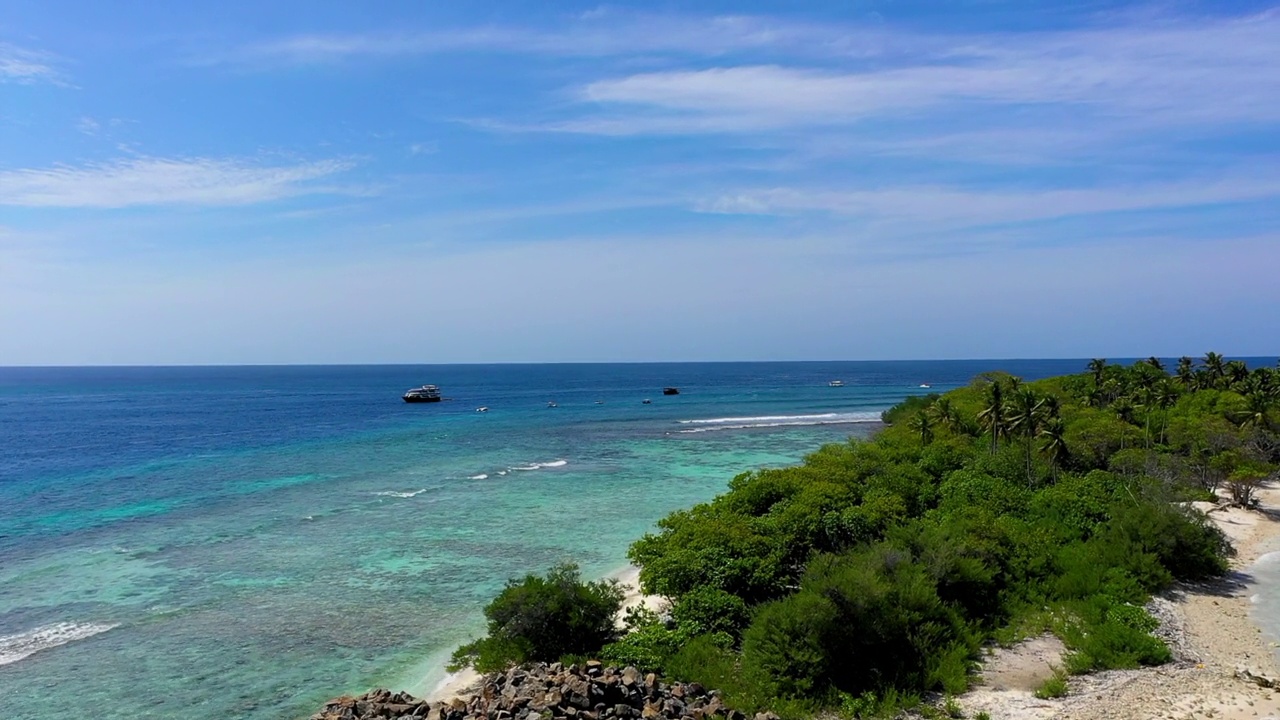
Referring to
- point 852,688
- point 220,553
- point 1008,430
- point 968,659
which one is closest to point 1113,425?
point 1008,430

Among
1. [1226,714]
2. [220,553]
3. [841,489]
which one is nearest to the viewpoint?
[1226,714]

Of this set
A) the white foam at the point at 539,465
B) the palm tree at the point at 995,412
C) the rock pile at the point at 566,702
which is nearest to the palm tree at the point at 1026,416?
the palm tree at the point at 995,412

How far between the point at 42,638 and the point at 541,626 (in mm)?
17416

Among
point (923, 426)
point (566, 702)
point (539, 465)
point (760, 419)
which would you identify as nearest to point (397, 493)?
point (539, 465)

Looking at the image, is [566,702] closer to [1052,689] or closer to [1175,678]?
[1052,689]

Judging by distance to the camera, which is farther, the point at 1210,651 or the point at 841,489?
the point at 841,489

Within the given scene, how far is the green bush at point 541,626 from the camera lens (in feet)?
65.6

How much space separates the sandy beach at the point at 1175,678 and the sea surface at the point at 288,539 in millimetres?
15044

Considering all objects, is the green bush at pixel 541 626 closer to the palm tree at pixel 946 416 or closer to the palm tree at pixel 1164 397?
the palm tree at pixel 946 416

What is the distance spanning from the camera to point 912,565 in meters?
22.1

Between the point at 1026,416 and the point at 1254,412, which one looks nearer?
the point at 1026,416

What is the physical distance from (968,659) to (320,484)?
44567 millimetres

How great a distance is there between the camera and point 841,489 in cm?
3041

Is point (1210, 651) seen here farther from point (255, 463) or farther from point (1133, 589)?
point (255, 463)
